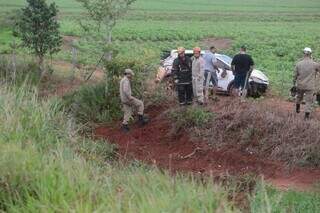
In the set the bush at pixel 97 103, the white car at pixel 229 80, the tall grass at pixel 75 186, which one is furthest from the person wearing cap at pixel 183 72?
the tall grass at pixel 75 186

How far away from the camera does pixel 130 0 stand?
22.1m

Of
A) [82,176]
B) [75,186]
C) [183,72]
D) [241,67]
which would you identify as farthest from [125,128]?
[75,186]

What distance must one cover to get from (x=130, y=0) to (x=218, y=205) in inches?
664

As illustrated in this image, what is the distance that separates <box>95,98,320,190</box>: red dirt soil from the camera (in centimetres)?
1384

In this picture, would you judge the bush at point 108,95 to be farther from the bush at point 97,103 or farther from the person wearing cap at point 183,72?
the person wearing cap at point 183,72

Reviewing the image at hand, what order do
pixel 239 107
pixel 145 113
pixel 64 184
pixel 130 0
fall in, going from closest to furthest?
pixel 64 184 < pixel 239 107 < pixel 145 113 < pixel 130 0

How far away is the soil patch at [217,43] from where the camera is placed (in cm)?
4271

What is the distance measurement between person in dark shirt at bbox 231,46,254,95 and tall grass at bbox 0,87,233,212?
10.7 meters

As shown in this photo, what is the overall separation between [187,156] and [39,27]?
9207 mm

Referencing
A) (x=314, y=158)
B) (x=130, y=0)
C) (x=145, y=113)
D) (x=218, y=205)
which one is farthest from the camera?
(x=130, y=0)

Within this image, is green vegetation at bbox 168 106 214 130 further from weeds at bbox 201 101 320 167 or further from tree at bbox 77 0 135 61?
tree at bbox 77 0 135 61

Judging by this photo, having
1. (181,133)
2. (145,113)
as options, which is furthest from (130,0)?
(181,133)

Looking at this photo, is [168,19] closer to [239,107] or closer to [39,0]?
[39,0]

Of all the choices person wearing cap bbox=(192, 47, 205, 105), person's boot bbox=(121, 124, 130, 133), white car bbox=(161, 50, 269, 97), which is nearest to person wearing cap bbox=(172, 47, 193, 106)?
person wearing cap bbox=(192, 47, 205, 105)
